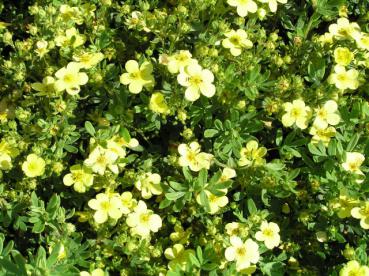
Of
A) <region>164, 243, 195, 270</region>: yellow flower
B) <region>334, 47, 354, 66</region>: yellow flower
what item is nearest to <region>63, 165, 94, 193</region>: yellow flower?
<region>164, 243, 195, 270</region>: yellow flower

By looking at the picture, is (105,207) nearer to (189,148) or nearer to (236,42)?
(189,148)

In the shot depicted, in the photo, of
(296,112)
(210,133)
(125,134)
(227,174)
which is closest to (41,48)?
(125,134)

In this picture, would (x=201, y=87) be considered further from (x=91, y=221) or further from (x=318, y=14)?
(x=318, y=14)

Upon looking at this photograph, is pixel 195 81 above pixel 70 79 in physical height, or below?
above

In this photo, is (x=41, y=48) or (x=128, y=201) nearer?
(x=128, y=201)

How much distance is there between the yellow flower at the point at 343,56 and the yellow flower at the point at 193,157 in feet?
2.62

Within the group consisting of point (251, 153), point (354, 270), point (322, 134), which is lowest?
point (354, 270)

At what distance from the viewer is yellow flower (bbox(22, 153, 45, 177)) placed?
2664 millimetres

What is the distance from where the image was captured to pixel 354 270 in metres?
2.41

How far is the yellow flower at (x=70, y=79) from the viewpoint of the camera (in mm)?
2732

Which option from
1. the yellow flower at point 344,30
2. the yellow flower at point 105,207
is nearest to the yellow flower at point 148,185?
the yellow flower at point 105,207

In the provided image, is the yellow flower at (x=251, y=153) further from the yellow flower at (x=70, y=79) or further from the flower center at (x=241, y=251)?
the yellow flower at (x=70, y=79)

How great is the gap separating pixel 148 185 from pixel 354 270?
3.13 feet

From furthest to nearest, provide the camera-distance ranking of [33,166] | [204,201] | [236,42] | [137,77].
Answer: [236,42] < [137,77] < [33,166] < [204,201]
